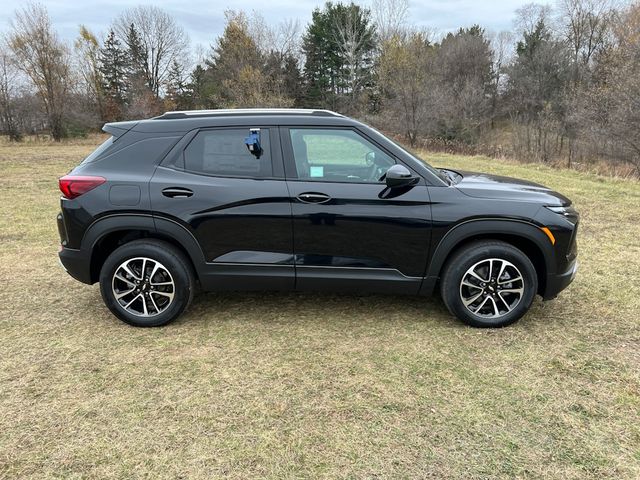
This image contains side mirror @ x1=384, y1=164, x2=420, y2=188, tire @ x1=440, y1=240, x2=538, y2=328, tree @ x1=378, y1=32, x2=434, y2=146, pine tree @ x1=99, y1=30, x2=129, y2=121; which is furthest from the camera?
pine tree @ x1=99, y1=30, x2=129, y2=121

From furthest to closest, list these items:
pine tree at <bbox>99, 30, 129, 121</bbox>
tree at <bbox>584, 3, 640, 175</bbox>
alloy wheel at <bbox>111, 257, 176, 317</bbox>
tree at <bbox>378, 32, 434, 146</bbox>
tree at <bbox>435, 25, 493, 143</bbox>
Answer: pine tree at <bbox>99, 30, 129, 121</bbox> < tree at <bbox>435, 25, 493, 143</bbox> < tree at <bbox>378, 32, 434, 146</bbox> < tree at <bbox>584, 3, 640, 175</bbox> < alloy wheel at <bbox>111, 257, 176, 317</bbox>

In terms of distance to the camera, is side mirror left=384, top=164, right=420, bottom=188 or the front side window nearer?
side mirror left=384, top=164, right=420, bottom=188

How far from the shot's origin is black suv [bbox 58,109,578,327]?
3463mm

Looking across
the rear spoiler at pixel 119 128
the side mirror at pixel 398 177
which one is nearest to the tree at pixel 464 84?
the side mirror at pixel 398 177

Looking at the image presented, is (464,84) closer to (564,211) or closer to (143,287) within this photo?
(564,211)

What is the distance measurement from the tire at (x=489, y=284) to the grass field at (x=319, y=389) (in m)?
0.15

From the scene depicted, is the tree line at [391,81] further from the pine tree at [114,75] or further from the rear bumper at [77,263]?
the rear bumper at [77,263]

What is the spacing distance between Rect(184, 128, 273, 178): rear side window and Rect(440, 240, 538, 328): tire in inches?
68.2

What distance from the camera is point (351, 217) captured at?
136 inches

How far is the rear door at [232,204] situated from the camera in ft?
11.4

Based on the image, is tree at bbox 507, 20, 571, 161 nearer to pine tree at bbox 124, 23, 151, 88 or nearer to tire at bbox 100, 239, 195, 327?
tire at bbox 100, 239, 195, 327

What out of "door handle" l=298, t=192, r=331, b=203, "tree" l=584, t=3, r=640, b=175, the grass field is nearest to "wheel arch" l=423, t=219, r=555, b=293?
the grass field

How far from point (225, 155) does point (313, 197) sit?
0.81 metres

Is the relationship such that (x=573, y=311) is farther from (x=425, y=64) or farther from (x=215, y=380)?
(x=425, y=64)
